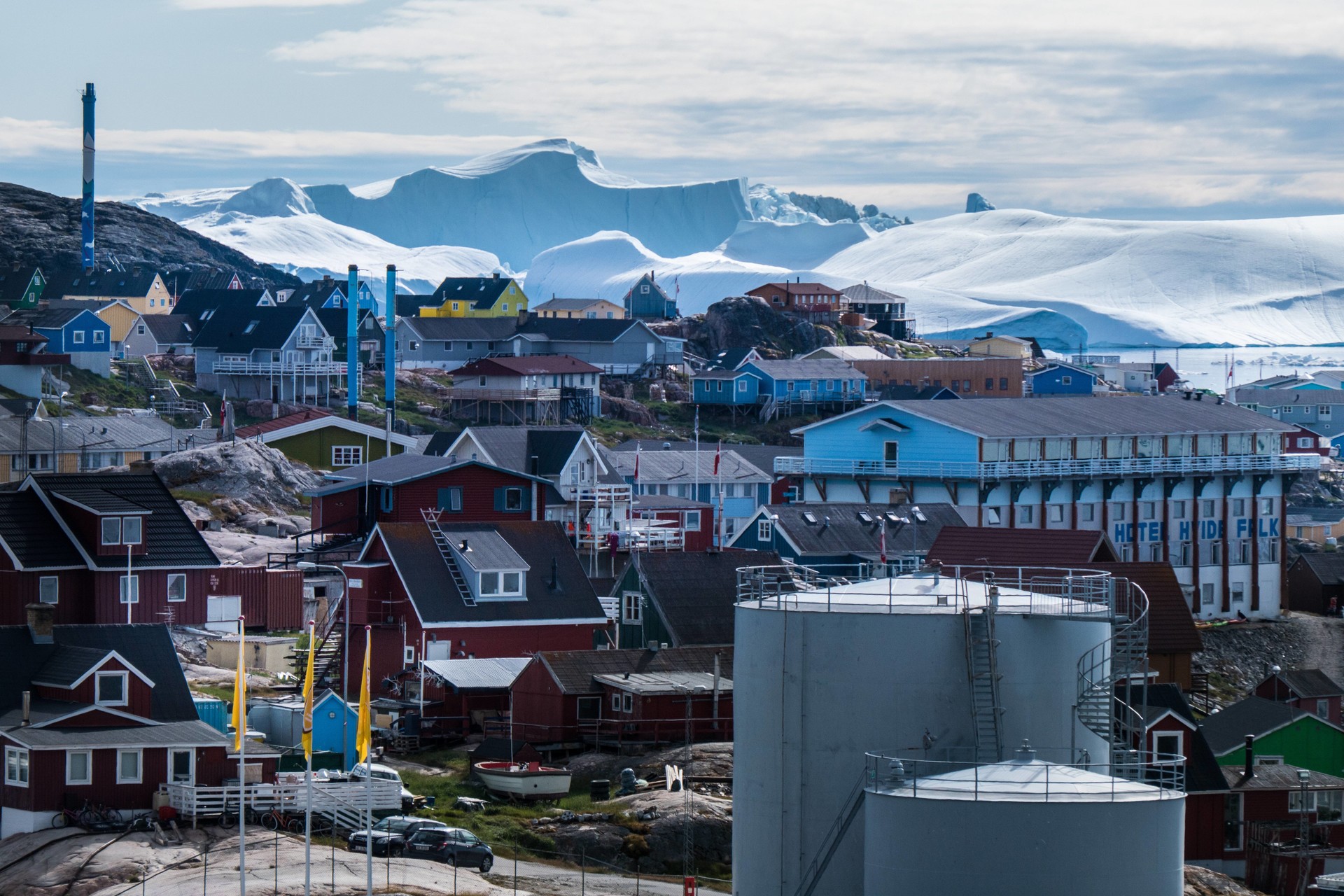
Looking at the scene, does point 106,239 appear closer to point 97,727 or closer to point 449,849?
point 97,727

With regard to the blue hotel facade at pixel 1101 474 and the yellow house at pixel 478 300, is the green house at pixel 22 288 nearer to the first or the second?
the yellow house at pixel 478 300

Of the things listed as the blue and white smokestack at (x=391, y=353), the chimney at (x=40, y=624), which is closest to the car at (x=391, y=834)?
the chimney at (x=40, y=624)

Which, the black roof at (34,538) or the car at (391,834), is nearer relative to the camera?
the car at (391,834)

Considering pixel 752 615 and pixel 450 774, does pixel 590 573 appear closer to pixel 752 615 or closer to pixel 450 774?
pixel 450 774

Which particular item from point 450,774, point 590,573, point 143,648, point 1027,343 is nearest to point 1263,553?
point 590,573

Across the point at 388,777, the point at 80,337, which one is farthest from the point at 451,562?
the point at 80,337
